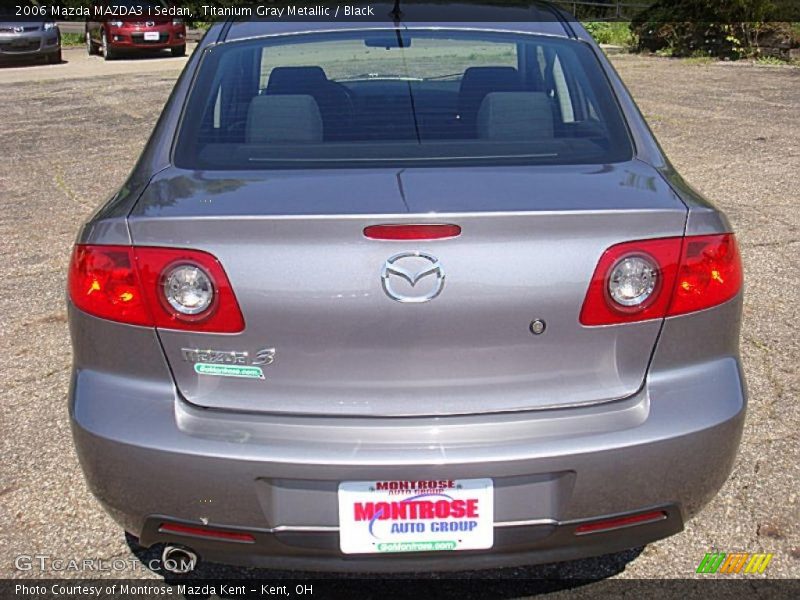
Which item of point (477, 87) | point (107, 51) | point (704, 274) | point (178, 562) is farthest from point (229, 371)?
point (107, 51)

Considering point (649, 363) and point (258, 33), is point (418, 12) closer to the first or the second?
point (258, 33)

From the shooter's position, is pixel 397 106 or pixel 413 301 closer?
pixel 413 301

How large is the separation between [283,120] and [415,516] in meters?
1.27

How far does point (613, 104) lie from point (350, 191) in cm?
105

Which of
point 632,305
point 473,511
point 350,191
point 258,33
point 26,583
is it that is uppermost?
point 258,33

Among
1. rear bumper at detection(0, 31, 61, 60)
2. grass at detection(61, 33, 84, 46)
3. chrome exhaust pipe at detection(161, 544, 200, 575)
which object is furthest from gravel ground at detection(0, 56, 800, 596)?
grass at detection(61, 33, 84, 46)

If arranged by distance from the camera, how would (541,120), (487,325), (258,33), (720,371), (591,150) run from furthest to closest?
(258,33) < (541,120) < (591,150) < (720,371) < (487,325)

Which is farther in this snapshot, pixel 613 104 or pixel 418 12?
pixel 418 12

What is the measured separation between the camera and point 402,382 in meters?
2.04

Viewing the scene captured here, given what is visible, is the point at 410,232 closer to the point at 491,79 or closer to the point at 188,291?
the point at 188,291

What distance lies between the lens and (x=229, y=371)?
2.06 metres

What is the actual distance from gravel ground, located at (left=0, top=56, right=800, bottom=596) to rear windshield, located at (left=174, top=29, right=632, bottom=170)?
3.90 ft

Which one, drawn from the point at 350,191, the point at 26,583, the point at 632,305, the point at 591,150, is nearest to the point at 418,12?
the point at 591,150
